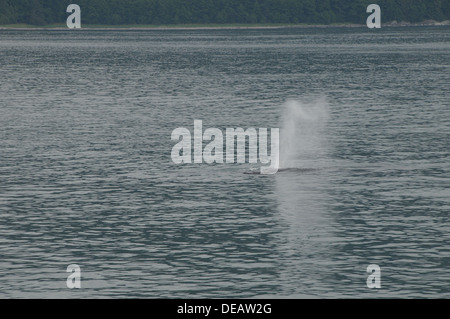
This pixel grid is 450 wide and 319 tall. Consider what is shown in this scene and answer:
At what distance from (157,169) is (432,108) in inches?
2056

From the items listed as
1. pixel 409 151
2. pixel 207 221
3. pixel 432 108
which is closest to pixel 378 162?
pixel 409 151

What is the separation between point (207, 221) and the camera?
171ft

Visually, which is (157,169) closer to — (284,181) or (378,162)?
(284,181)

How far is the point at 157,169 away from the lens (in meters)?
70.6

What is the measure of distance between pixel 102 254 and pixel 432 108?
75.1 metres

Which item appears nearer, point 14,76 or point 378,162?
point 378,162

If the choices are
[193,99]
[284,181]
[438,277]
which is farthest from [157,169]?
[193,99]

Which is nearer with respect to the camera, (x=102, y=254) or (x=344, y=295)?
(x=344, y=295)

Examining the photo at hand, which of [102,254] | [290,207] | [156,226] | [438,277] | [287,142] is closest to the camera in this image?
[438,277]

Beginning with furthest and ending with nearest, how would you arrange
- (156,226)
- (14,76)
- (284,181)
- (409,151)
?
(14,76) → (409,151) → (284,181) → (156,226)
